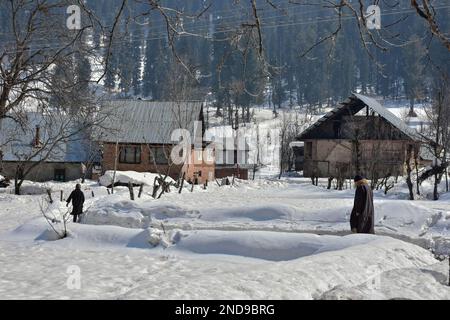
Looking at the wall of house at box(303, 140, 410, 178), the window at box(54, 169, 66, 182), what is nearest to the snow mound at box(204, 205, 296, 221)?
the wall of house at box(303, 140, 410, 178)

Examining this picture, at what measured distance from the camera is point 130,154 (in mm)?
43844

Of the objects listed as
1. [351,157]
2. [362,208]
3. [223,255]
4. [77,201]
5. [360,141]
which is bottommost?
[223,255]

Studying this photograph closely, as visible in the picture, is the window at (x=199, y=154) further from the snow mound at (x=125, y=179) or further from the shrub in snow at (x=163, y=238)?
the shrub in snow at (x=163, y=238)

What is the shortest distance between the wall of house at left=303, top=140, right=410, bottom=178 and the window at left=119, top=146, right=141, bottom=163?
520 inches

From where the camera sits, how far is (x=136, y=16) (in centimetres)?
498

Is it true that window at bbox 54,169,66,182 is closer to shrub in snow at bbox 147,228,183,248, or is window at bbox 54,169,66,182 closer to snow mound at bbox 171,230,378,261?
shrub in snow at bbox 147,228,183,248

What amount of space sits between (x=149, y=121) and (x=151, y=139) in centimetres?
229

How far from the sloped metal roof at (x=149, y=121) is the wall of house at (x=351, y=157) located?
9889mm

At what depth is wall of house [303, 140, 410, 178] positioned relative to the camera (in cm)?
3597

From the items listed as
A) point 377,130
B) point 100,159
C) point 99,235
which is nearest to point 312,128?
point 377,130

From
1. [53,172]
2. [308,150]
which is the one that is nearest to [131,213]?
[53,172]

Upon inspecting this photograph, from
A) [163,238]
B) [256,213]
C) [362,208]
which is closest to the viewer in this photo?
[362,208]

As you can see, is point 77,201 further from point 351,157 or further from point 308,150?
point 308,150

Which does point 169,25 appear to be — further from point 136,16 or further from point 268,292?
point 268,292
